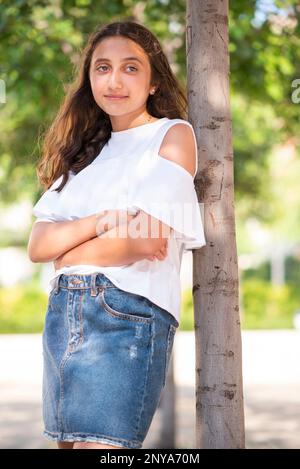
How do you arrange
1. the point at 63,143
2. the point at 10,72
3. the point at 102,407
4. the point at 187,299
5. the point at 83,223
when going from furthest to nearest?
the point at 187,299 < the point at 10,72 < the point at 63,143 < the point at 83,223 < the point at 102,407

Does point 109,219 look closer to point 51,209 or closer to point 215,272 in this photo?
point 51,209

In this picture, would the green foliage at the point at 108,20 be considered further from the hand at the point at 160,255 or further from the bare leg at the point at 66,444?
the bare leg at the point at 66,444

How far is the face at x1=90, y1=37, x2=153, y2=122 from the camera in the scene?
2.71m

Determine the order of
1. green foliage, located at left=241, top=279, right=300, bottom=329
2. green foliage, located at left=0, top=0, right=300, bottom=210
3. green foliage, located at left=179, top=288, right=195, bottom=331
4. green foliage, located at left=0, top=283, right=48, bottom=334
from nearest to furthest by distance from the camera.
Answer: green foliage, located at left=0, top=0, right=300, bottom=210 < green foliage, located at left=179, top=288, right=195, bottom=331 < green foliage, located at left=0, top=283, right=48, bottom=334 < green foliage, located at left=241, top=279, right=300, bottom=329

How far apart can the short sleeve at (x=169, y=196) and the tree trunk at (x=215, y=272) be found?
7.7 inches

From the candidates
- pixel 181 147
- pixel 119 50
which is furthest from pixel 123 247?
pixel 119 50

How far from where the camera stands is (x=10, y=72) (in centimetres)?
612

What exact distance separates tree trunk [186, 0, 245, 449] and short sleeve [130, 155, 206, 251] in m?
0.20

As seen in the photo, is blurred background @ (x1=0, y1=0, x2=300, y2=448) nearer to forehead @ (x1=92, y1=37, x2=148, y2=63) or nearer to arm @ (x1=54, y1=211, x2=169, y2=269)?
forehead @ (x1=92, y1=37, x2=148, y2=63)

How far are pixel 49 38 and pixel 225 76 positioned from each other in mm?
3753

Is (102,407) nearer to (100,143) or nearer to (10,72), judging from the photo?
(100,143)

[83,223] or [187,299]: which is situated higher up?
[187,299]

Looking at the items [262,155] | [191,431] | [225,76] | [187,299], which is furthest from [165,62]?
[187,299]

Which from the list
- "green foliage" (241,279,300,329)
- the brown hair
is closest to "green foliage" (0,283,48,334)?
"green foliage" (241,279,300,329)
